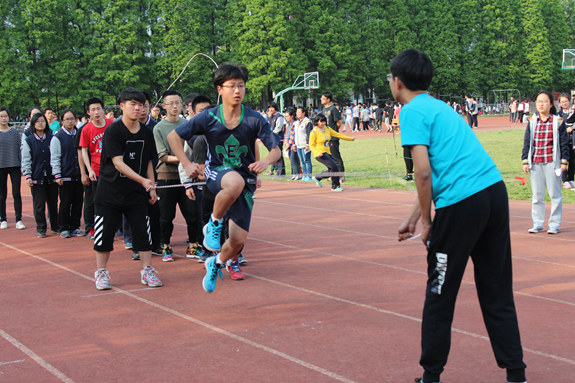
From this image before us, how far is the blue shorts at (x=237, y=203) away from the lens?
16.3 feet

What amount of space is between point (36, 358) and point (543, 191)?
23.0ft

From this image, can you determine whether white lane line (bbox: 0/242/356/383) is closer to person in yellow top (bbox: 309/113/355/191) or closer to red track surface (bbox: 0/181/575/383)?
red track surface (bbox: 0/181/575/383)

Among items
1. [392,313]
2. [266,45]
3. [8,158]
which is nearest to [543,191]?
[392,313]

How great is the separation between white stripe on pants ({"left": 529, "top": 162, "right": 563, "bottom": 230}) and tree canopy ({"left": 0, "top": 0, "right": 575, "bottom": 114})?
44.9 m

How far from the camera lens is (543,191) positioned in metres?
8.20

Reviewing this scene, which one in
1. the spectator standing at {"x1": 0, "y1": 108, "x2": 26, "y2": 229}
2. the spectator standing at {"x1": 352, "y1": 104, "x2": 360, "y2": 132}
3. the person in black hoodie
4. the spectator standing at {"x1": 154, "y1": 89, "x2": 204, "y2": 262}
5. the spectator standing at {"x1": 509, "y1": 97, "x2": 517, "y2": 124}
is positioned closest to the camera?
the spectator standing at {"x1": 154, "y1": 89, "x2": 204, "y2": 262}

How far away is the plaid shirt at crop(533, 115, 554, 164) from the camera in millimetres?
8102

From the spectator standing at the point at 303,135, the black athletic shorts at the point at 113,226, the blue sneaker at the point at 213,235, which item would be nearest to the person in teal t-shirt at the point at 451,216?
the blue sneaker at the point at 213,235

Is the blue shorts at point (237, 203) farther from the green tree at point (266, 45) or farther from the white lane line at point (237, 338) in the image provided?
the green tree at point (266, 45)

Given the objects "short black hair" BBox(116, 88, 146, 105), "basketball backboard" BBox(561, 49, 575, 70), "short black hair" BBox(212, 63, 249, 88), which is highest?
"basketball backboard" BBox(561, 49, 575, 70)

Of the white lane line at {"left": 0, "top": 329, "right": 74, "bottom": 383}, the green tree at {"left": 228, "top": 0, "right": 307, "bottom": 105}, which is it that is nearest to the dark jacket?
the white lane line at {"left": 0, "top": 329, "right": 74, "bottom": 383}

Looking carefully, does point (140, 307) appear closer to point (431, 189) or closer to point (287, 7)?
point (431, 189)

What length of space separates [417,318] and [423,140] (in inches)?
86.7

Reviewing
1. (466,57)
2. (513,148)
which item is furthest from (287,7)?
(513,148)
